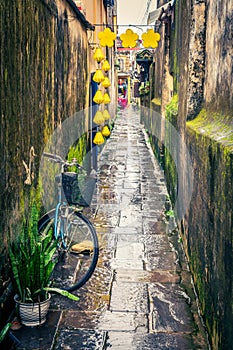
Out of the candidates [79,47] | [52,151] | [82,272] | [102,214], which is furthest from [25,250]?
[79,47]

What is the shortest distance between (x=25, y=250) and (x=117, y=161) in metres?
10.4

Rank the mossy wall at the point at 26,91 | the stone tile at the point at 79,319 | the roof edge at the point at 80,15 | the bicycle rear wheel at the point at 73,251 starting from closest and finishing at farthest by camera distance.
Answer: the mossy wall at the point at 26,91 < the stone tile at the point at 79,319 < the bicycle rear wheel at the point at 73,251 < the roof edge at the point at 80,15

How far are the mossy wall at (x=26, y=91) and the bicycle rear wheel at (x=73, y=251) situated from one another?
447 mm

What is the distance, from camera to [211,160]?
4.16m

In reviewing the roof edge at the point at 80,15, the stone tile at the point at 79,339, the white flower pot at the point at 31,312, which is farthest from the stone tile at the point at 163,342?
the roof edge at the point at 80,15

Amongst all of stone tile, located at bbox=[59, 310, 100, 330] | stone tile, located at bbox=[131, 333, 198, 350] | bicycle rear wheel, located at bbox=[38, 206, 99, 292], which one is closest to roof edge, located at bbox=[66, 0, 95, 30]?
bicycle rear wheel, located at bbox=[38, 206, 99, 292]

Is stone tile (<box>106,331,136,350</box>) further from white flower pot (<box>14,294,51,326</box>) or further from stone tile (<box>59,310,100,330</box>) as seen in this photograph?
Answer: white flower pot (<box>14,294,51,326</box>)

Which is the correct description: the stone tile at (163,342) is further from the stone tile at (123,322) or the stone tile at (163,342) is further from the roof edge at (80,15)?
the roof edge at (80,15)

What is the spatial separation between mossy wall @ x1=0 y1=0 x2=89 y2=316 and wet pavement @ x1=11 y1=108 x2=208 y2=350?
733 millimetres

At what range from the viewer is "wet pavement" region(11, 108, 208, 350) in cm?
422

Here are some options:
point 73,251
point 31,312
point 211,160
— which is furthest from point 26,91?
point 73,251

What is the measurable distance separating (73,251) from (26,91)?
223 centimetres

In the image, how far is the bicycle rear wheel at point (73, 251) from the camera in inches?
202

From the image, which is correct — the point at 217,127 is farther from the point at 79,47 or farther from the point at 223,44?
the point at 79,47
